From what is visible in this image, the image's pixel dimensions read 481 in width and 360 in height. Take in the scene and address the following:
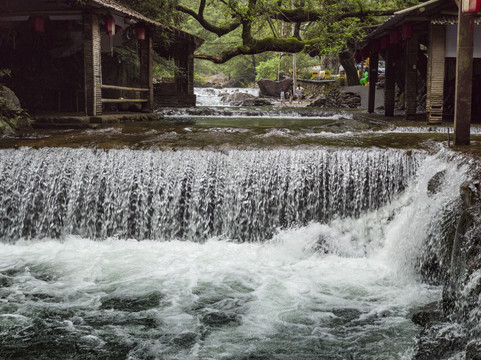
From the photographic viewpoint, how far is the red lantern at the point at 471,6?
23.1 feet

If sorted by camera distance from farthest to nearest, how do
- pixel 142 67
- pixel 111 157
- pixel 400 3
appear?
pixel 400 3, pixel 142 67, pixel 111 157

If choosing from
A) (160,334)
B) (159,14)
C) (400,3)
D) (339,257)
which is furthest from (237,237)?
(400,3)

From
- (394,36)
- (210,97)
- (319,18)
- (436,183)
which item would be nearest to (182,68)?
(319,18)

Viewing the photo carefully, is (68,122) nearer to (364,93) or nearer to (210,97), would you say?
(364,93)

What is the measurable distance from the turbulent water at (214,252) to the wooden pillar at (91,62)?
415 centimetres

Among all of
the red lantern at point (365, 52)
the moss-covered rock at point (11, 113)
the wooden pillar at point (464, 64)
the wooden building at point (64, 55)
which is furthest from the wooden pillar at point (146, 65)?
the wooden pillar at point (464, 64)

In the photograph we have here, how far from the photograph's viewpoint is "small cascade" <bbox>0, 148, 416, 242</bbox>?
800cm

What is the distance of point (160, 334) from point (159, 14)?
48.9ft

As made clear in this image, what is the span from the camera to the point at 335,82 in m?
29.5

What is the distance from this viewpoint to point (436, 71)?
11625 mm

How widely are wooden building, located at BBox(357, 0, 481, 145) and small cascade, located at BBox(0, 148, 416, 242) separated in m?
1.27

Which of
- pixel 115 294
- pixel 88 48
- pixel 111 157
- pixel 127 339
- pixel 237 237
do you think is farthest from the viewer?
pixel 88 48

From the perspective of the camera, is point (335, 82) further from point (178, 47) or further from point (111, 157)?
point (111, 157)

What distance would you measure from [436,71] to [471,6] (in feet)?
15.4
